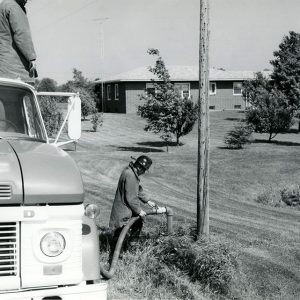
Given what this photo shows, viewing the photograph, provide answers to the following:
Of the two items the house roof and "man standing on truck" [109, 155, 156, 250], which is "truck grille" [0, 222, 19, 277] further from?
the house roof

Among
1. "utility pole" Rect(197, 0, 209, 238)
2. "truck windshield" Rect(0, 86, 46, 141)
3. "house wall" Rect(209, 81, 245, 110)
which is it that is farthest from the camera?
"house wall" Rect(209, 81, 245, 110)

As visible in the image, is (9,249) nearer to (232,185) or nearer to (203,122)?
(203,122)

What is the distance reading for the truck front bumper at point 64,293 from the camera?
14.4ft

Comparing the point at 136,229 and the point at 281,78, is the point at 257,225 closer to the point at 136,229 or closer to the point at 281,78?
the point at 136,229

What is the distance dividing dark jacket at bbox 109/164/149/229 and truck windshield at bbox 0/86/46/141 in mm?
2622

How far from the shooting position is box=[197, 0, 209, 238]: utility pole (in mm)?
8930

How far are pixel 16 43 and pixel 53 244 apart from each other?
3887 millimetres

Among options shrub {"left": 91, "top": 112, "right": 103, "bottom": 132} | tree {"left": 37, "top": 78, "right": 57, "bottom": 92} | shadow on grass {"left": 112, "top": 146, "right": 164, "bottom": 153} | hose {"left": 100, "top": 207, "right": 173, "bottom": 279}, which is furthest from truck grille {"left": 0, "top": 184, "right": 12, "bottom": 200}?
tree {"left": 37, "top": 78, "right": 57, "bottom": 92}

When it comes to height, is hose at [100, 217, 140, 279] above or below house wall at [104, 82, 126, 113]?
below

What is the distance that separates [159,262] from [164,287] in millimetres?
724

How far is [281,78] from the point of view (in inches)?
1572

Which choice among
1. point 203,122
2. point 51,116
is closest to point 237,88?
point 51,116

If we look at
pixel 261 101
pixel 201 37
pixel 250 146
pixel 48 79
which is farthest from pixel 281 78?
pixel 48 79

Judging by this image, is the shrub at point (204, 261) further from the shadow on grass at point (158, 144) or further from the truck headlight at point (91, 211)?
the shadow on grass at point (158, 144)
